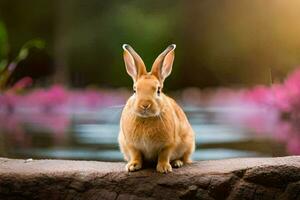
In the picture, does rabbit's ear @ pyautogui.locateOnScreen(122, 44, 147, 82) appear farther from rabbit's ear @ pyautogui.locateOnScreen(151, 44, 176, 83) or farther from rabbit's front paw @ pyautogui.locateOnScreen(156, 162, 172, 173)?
rabbit's front paw @ pyautogui.locateOnScreen(156, 162, 172, 173)

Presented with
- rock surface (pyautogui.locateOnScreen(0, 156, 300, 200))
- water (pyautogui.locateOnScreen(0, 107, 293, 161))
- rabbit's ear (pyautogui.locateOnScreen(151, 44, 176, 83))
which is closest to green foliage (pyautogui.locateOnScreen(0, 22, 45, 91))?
water (pyautogui.locateOnScreen(0, 107, 293, 161))

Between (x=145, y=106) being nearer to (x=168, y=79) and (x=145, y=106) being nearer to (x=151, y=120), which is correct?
(x=151, y=120)

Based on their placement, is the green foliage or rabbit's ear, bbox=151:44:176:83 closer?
rabbit's ear, bbox=151:44:176:83

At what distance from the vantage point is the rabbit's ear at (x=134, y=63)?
211 cm

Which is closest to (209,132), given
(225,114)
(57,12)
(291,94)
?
(225,114)

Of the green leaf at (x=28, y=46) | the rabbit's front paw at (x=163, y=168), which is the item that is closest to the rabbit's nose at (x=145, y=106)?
the rabbit's front paw at (x=163, y=168)

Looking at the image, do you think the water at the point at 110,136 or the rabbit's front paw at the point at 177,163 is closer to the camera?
the rabbit's front paw at the point at 177,163

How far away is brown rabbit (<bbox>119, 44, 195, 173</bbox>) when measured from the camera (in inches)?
80.5

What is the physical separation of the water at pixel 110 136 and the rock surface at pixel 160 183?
0.37 meters

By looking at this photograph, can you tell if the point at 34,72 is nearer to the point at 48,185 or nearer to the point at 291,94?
the point at 48,185

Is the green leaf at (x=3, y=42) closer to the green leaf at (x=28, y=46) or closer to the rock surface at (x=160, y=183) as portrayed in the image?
the green leaf at (x=28, y=46)

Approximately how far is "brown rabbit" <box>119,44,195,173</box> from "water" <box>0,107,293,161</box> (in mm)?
345

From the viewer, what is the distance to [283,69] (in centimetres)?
264

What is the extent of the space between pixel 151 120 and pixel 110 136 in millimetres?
481
